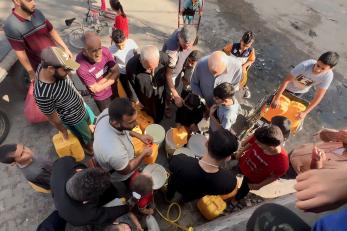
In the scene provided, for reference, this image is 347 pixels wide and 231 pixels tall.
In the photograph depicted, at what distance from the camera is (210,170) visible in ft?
9.94

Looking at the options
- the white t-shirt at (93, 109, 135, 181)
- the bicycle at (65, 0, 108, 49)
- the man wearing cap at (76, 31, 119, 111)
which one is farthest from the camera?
the bicycle at (65, 0, 108, 49)

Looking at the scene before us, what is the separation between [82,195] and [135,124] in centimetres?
102

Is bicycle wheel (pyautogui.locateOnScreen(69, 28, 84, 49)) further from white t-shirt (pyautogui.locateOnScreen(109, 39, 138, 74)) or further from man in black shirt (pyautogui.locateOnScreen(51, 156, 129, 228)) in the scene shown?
man in black shirt (pyautogui.locateOnScreen(51, 156, 129, 228))

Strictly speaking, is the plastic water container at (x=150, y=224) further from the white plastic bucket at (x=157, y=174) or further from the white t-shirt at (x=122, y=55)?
the white t-shirt at (x=122, y=55)

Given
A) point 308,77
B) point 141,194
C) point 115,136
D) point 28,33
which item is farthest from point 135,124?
point 308,77

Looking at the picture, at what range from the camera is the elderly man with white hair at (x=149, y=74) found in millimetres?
3959

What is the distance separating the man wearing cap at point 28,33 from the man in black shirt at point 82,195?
1.95m

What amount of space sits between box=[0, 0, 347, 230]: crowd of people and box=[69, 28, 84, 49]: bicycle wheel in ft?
5.34

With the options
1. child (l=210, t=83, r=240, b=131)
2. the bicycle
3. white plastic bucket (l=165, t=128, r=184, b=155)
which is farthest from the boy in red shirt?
the bicycle

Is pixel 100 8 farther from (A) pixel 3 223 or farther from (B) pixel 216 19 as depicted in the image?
(A) pixel 3 223

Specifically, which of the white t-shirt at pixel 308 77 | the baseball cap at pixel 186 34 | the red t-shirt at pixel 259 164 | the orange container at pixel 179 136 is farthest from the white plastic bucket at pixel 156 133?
the white t-shirt at pixel 308 77

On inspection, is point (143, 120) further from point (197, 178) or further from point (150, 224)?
point (197, 178)

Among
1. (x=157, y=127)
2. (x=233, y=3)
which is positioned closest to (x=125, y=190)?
(x=157, y=127)

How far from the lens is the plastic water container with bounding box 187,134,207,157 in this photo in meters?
4.35
